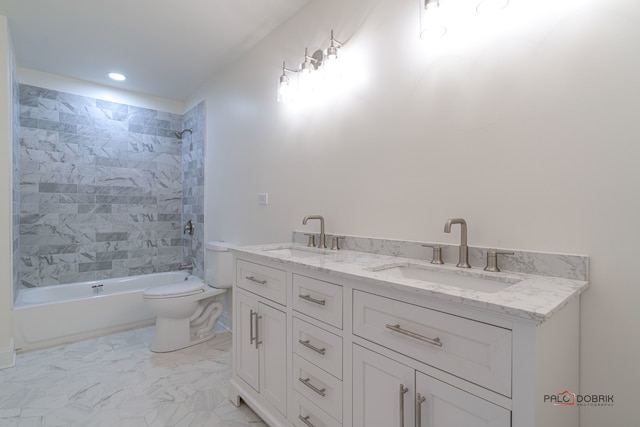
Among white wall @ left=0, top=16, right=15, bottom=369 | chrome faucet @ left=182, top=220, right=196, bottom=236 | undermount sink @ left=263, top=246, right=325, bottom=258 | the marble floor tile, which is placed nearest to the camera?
the marble floor tile

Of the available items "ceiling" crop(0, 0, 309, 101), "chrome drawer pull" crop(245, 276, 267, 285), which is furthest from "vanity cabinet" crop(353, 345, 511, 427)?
"ceiling" crop(0, 0, 309, 101)

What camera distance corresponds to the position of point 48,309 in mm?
2660

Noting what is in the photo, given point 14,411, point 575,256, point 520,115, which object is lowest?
point 14,411

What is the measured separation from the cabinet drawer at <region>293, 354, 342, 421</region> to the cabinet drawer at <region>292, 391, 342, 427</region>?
0.02m

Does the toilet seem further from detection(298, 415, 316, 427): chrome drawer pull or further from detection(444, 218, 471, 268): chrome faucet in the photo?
detection(444, 218, 471, 268): chrome faucet

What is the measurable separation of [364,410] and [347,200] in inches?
42.0

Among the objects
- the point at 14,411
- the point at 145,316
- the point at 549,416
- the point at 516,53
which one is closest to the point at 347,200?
the point at 516,53

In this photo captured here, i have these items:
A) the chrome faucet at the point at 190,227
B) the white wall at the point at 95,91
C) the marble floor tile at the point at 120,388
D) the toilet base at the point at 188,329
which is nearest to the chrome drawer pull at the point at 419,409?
the marble floor tile at the point at 120,388

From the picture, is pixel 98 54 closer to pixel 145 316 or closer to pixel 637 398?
pixel 145 316

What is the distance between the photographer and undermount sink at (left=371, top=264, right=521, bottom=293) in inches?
42.4

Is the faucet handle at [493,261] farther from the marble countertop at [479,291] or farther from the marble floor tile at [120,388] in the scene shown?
the marble floor tile at [120,388]

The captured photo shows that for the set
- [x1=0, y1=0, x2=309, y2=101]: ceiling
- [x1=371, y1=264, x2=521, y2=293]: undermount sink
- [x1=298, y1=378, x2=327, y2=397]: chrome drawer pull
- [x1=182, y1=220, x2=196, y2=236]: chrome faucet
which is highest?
[x1=0, y1=0, x2=309, y2=101]: ceiling

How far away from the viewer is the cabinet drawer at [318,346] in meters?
1.18

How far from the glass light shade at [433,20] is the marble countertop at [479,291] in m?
1.01
